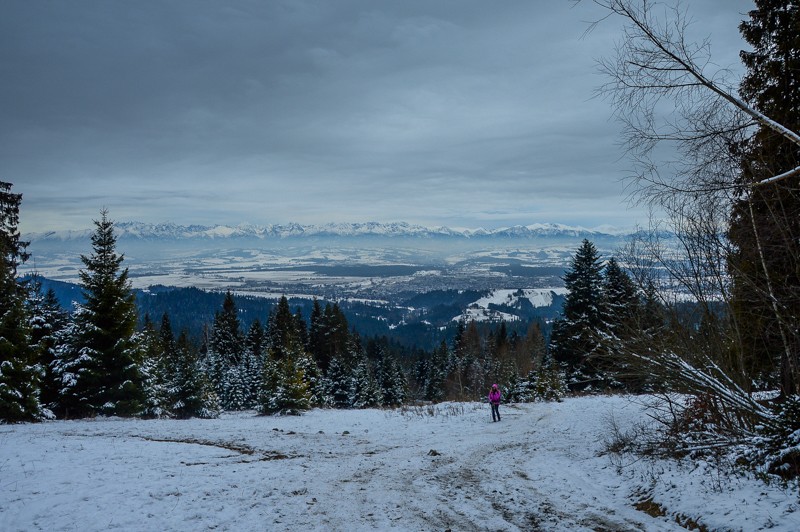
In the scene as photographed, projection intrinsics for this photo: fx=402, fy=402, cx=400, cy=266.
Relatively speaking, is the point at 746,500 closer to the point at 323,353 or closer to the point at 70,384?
the point at 70,384

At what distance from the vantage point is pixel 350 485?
8.45 meters

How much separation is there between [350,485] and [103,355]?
664 inches

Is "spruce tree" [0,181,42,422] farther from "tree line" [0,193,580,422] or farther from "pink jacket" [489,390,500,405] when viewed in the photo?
"pink jacket" [489,390,500,405]

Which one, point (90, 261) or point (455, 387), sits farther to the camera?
point (455, 387)

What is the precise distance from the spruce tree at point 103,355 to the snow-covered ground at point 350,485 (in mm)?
5525

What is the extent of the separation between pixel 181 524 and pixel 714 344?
10.2 meters

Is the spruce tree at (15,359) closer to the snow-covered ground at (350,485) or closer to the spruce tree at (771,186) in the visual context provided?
the snow-covered ground at (350,485)

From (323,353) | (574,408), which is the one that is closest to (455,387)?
Result: (323,353)

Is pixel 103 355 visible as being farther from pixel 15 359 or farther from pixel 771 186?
pixel 771 186

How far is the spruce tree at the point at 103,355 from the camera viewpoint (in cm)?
1896

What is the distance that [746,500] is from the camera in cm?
598

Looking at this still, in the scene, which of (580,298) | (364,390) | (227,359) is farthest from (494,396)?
(227,359)

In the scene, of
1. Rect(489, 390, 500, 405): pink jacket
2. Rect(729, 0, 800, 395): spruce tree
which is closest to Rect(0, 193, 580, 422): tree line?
Rect(489, 390, 500, 405): pink jacket

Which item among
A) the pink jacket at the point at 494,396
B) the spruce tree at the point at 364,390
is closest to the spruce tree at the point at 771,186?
the pink jacket at the point at 494,396
